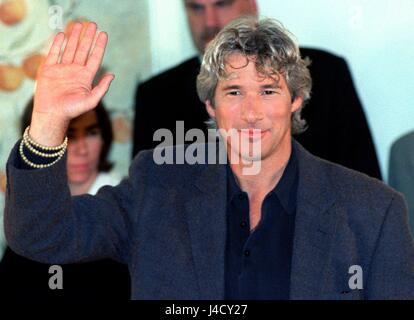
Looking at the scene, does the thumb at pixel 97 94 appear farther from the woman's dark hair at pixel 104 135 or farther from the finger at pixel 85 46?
the woman's dark hair at pixel 104 135

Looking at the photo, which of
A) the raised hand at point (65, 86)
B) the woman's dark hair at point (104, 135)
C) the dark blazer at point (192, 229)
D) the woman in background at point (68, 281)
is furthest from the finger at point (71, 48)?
the woman's dark hair at point (104, 135)

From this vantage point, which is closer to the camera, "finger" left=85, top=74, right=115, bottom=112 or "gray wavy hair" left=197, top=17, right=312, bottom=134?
"finger" left=85, top=74, right=115, bottom=112

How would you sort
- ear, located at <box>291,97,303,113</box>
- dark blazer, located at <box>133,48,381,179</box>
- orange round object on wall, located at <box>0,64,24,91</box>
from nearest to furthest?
ear, located at <box>291,97,303,113</box> < dark blazer, located at <box>133,48,381,179</box> < orange round object on wall, located at <box>0,64,24,91</box>

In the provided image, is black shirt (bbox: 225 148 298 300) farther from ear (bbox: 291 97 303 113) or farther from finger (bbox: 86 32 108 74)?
finger (bbox: 86 32 108 74)

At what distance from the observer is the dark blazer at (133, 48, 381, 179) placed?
98.3 inches

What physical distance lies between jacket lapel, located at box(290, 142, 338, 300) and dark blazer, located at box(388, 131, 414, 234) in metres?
0.95

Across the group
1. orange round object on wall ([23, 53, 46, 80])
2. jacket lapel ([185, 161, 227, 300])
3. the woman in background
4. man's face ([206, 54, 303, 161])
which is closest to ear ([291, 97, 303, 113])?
man's face ([206, 54, 303, 161])

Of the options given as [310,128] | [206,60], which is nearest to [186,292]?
[206,60]

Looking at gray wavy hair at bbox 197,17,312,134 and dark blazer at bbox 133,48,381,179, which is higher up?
dark blazer at bbox 133,48,381,179

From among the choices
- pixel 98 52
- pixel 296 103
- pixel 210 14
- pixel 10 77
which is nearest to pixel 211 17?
pixel 210 14

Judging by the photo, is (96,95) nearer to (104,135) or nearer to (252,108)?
(252,108)

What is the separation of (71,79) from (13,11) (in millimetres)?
1143

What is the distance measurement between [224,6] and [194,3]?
105mm

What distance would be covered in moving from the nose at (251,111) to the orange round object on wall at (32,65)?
1.12 metres
